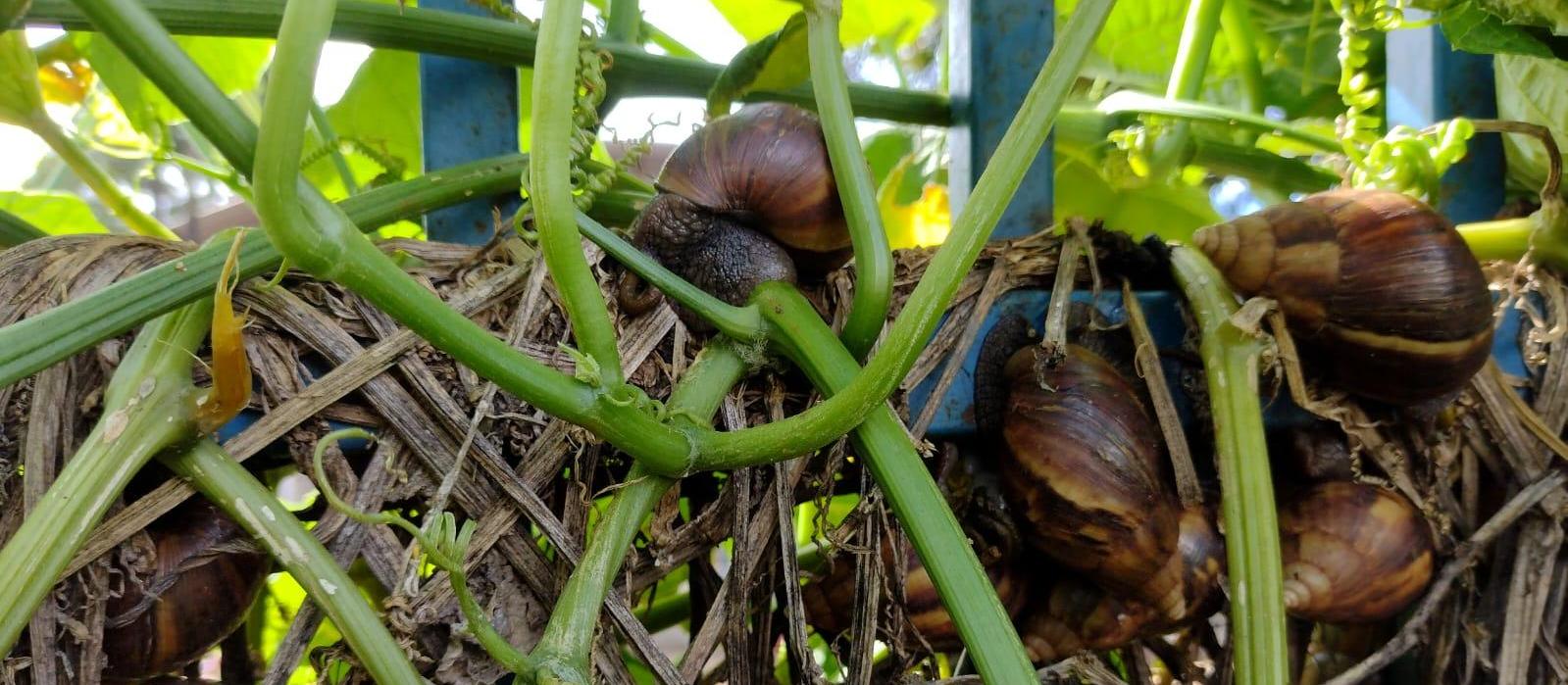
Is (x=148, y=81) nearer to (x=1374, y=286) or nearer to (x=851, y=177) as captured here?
(x=851, y=177)

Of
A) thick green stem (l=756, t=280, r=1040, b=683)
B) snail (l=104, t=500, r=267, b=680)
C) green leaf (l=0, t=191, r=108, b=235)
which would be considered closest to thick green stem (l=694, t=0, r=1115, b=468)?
thick green stem (l=756, t=280, r=1040, b=683)

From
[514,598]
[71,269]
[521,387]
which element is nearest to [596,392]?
[521,387]

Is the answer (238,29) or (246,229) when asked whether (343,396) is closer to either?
(246,229)

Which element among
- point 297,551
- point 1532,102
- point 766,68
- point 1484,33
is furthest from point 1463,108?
point 297,551

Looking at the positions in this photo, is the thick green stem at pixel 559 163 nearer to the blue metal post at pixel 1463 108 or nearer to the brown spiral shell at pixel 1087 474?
the brown spiral shell at pixel 1087 474

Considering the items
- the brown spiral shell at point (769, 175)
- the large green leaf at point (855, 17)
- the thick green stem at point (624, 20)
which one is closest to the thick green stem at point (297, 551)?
the brown spiral shell at point (769, 175)

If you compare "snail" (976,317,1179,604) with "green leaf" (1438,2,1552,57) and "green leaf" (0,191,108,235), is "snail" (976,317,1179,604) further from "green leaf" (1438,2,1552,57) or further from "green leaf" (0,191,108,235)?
"green leaf" (0,191,108,235)

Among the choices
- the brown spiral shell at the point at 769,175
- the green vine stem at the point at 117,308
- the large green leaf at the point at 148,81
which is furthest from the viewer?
the large green leaf at the point at 148,81
